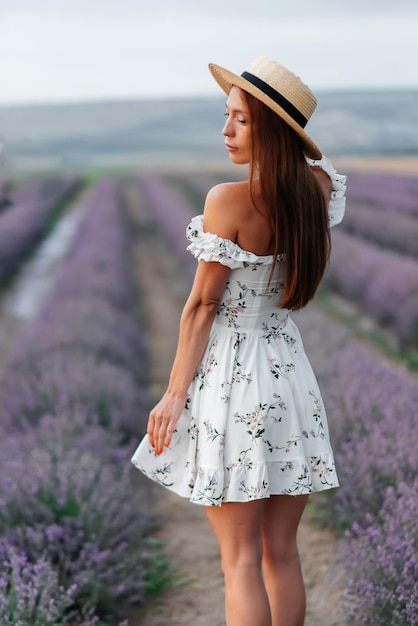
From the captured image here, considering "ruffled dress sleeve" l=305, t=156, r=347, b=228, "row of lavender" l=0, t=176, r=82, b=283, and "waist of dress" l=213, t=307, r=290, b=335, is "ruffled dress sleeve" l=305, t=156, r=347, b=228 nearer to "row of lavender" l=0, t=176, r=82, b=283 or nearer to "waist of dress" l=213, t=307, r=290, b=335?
"waist of dress" l=213, t=307, r=290, b=335

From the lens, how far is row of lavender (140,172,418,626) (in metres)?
2.54

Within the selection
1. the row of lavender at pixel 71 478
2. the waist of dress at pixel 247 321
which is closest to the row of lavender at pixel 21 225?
the row of lavender at pixel 71 478

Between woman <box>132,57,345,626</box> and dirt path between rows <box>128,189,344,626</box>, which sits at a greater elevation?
woman <box>132,57,345,626</box>

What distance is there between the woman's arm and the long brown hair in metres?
0.11

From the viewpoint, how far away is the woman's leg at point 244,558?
1974 mm

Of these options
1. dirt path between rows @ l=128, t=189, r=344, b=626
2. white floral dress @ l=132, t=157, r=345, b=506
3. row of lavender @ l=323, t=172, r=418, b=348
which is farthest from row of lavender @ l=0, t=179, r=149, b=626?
row of lavender @ l=323, t=172, r=418, b=348

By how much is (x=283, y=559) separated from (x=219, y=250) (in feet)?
2.58

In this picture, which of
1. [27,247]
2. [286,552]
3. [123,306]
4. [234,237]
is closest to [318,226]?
[234,237]

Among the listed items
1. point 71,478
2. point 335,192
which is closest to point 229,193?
point 335,192

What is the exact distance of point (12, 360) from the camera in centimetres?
547

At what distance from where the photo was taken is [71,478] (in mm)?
3240

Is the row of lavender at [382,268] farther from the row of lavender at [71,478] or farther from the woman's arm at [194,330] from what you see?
the woman's arm at [194,330]

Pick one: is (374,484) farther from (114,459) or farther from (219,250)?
(219,250)

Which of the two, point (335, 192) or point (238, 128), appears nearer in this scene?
point (238, 128)
